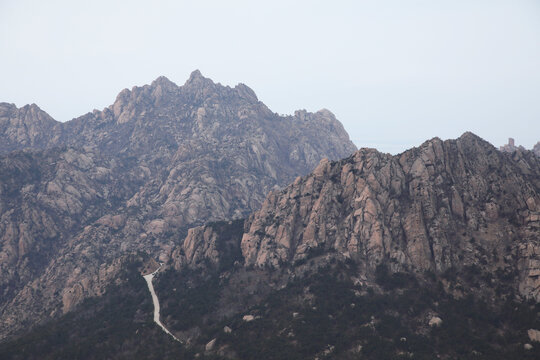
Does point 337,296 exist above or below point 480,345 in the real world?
above

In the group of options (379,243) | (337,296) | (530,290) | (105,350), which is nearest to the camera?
(530,290)

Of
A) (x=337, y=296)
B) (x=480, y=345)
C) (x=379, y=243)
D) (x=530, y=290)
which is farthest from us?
(x=379, y=243)

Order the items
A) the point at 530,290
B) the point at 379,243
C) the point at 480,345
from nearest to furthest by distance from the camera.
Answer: the point at 480,345
the point at 530,290
the point at 379,243

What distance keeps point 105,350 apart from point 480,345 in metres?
144

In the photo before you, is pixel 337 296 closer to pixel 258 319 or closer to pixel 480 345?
pixel 258 319

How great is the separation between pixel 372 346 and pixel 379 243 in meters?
56.5

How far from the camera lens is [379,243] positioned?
193875mm

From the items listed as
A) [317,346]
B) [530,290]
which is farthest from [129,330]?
[530,290]

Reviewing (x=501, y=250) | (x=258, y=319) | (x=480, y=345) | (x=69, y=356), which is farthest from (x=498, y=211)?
(x=69, y=356)

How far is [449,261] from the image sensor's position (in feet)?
590

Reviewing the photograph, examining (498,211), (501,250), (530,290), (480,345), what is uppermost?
(498,211)

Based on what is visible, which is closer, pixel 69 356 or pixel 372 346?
pixel 372 346

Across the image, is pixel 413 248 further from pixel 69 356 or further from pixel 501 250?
pixel 69 356

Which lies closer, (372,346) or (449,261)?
(372,346)
